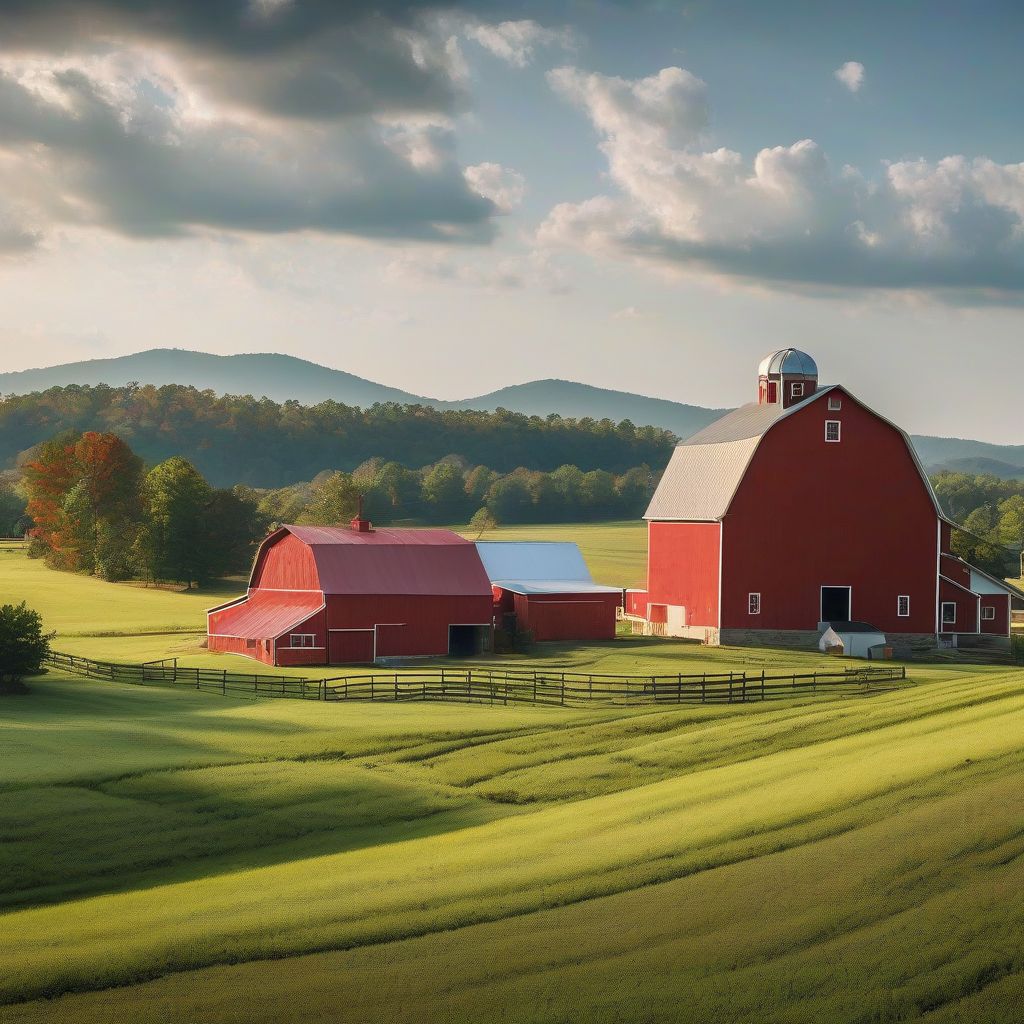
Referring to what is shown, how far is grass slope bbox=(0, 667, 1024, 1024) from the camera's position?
1438 centimetres

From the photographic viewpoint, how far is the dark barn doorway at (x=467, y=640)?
5528 centimetres

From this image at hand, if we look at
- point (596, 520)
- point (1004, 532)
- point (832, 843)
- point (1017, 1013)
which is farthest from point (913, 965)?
Answer: point (596, 520)

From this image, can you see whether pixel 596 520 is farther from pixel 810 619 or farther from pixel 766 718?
pixel 766 718

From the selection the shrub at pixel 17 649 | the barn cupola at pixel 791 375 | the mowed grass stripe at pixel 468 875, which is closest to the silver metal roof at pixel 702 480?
the barn cupola at pixel 791 375

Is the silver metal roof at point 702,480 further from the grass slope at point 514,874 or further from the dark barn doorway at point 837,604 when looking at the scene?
the grass slope at point 514,874

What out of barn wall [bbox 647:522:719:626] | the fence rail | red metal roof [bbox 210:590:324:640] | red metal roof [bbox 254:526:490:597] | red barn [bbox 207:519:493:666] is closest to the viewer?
the fence rail

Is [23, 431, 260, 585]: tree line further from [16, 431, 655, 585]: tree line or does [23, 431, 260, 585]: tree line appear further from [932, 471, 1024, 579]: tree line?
[932, 471, 1024, 579]: tree line

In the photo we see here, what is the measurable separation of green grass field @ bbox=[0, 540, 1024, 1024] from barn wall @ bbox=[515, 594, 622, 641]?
2523 cm

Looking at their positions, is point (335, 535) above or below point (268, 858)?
above

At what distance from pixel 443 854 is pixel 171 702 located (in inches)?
742

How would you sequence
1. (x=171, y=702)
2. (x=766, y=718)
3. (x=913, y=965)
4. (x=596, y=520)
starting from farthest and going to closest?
(x=596, y=520) → (x=171, y=702) → (x=766, y=718) → (x=913, y=965)

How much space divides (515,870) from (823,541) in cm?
4040

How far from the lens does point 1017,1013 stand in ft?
44.8

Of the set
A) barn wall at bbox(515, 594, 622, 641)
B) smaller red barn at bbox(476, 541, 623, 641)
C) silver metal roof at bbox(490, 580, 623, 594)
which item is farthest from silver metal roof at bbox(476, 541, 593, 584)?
barn wall at bbox(515, 594, 622, 641)
